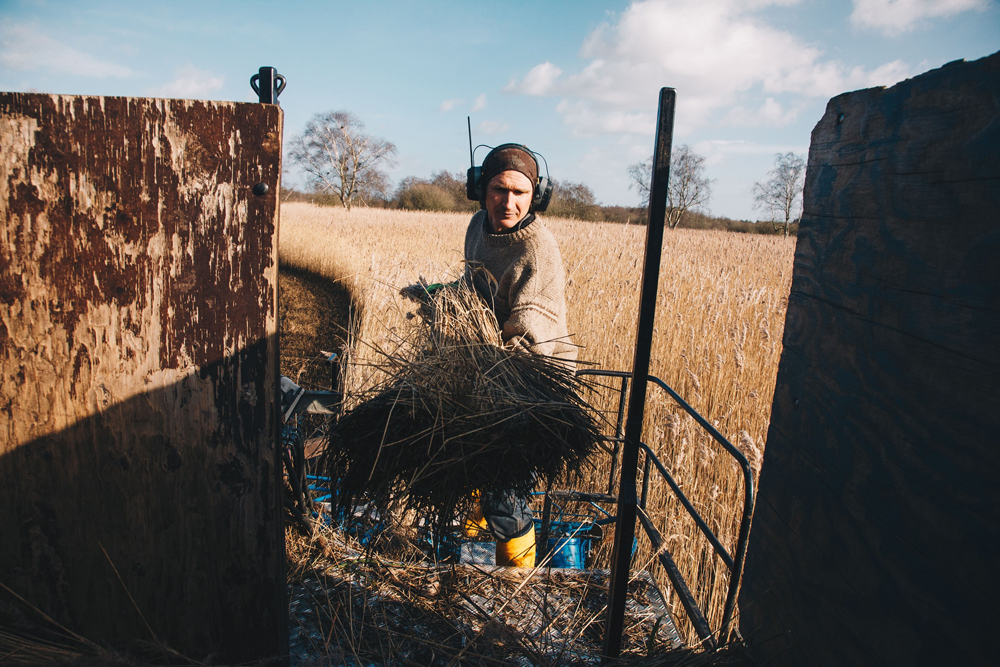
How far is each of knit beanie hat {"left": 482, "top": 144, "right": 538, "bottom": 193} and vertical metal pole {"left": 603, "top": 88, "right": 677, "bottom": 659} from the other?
1.08 metres

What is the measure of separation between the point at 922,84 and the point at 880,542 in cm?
77

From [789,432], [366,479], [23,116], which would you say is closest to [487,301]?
[366,479]

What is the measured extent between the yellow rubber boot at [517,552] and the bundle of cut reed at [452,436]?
1018mm

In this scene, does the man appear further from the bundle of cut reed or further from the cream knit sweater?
the bundle of cut reed

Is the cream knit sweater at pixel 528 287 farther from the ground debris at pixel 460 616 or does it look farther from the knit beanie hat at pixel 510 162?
the ground debris at pixel 460 616

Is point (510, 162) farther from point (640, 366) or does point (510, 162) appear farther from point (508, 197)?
point (640, 366)

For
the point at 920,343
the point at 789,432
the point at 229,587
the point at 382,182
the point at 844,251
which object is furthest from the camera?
the point at 382,182

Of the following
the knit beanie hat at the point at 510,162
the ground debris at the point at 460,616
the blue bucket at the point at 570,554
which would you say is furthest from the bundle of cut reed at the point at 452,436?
the blue bucket at the point at 570,554

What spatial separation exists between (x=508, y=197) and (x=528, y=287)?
0.40 m

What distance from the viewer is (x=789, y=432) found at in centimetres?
118

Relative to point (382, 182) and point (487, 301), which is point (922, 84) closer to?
point (487, 301)

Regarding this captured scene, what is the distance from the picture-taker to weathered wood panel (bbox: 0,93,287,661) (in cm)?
125

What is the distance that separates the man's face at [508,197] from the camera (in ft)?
6.79

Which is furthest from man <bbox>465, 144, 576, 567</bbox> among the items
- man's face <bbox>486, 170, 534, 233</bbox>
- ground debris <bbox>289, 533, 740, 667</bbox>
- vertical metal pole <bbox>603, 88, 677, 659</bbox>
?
vertical metal pole <bbox>603, 88, 677, 659</bbox>
